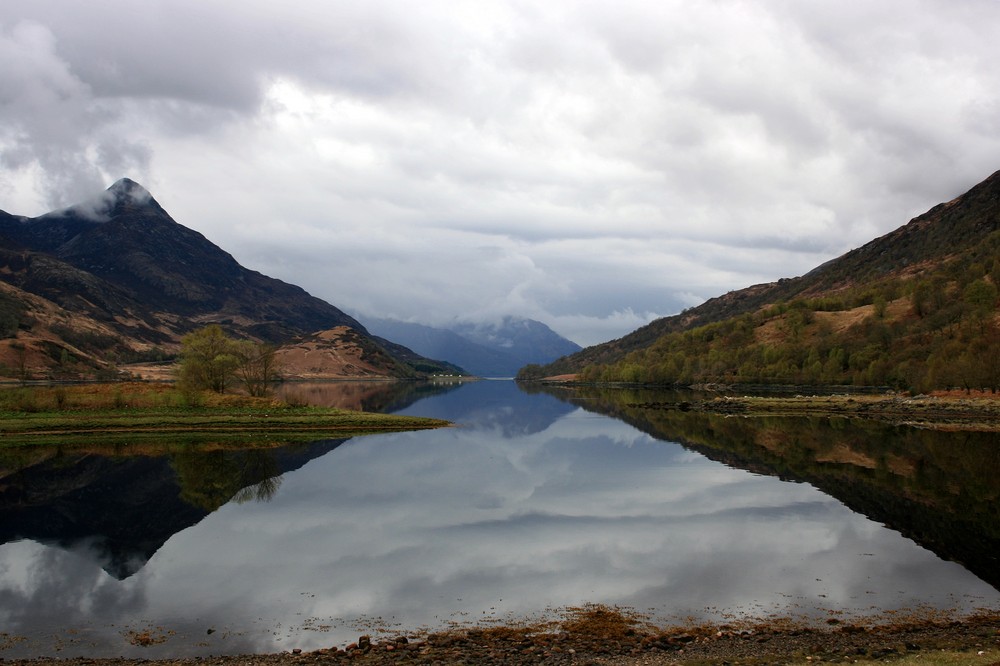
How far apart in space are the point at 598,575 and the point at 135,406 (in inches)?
3015

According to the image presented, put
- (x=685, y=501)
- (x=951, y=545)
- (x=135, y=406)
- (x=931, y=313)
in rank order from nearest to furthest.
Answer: (x=951, y=545) → (x=685, y=501) → (x=135, y=406) → (x=931, y=313)

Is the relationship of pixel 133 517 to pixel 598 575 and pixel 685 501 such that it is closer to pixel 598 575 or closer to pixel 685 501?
pixel 598 575

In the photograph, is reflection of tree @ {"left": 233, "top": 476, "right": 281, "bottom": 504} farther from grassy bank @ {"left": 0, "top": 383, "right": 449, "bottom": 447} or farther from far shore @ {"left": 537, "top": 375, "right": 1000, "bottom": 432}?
far shore @ {"left": 537, "top": 375, "right": 1000, "bottom": 432}

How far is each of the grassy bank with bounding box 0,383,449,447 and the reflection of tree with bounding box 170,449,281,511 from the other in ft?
48.6

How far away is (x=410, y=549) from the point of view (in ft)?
96.5

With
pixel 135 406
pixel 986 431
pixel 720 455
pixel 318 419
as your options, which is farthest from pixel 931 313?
pixel 135 406

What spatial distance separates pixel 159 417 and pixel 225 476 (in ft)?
126

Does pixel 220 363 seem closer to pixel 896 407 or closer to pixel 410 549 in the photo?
pixel 410 549

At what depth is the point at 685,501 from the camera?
1613 inches

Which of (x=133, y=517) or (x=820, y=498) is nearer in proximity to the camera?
(x=133, y=517)

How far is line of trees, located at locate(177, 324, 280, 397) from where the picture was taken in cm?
9188

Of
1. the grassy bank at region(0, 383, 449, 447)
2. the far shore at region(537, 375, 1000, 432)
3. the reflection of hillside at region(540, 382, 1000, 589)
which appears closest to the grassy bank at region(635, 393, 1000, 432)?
the far shore at region(537, 375, 1000, 432)

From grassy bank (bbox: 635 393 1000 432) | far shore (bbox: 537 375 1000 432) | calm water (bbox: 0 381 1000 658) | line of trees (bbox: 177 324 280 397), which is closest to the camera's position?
calm water (bbox: 0 381 1000 658)

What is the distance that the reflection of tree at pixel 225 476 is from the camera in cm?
4122
